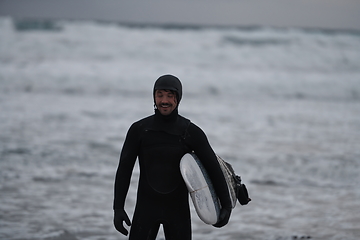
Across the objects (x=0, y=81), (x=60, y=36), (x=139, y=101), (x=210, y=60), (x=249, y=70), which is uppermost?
(x=60, y=36)

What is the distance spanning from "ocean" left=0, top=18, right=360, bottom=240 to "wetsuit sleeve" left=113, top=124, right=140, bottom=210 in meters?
1.72

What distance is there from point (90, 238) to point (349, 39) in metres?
28.4

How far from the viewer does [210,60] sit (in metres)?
23.0

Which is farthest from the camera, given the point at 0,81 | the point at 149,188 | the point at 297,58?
the point at 297,58

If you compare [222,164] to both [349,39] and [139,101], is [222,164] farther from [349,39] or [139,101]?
[349,39]

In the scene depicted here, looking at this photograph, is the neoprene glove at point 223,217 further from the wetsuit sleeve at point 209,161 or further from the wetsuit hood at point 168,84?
the wetsuit hood at point 168,84

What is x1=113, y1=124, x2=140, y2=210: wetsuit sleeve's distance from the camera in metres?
2.65

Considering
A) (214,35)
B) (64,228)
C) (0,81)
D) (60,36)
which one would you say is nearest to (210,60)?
(214,35)

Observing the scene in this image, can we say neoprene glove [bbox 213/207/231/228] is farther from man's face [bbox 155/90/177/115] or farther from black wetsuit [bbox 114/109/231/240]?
man's face [bbox 155/90/177/115]

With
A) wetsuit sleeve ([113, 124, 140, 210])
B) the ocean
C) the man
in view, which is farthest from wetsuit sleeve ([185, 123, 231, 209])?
the ocean

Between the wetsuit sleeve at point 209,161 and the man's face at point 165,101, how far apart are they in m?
0.18

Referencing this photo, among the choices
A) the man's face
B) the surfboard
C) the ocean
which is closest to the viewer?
the surfboard

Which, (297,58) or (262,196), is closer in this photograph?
(262,196)

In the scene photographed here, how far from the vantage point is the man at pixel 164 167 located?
A: 8.52 ft
